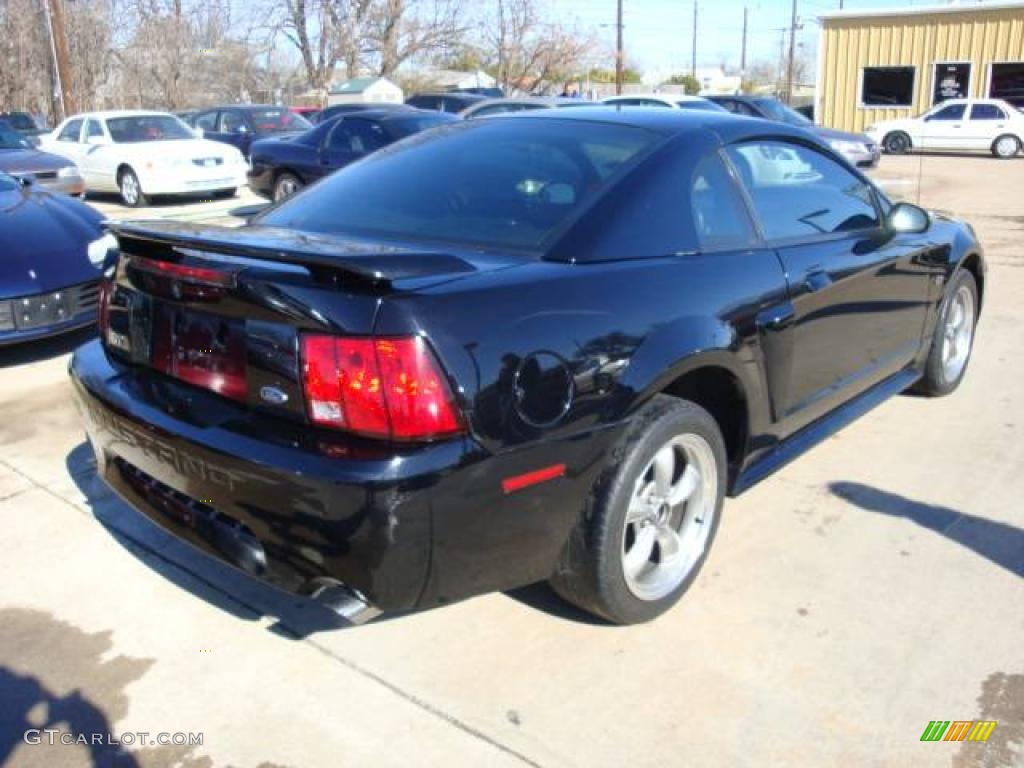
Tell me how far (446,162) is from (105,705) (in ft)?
6.59

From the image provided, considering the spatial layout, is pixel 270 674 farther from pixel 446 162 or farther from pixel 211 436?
pixel 446 162

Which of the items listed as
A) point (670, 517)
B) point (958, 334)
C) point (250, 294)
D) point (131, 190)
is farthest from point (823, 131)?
point (250, 294)

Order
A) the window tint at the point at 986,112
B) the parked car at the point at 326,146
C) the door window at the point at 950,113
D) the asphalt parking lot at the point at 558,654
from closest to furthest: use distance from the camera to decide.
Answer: the asphalt parking lot at the point at 558,654, the parked car at the point at 326,146, the window tint at the point at 986,112, the door window at the point at 950,113

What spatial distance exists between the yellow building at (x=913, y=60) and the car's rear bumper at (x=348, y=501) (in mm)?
29371

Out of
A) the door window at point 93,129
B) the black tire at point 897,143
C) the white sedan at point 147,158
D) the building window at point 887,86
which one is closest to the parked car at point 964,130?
the black tire at point 897,143

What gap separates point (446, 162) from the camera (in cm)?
326

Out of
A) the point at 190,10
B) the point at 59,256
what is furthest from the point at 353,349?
the point at 190,10

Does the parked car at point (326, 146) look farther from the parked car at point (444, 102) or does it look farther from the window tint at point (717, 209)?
the window tint at point (717, 209)

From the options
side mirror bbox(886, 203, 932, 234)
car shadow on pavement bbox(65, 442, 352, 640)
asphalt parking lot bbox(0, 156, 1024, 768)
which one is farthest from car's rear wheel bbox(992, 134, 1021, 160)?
car shadow on pavement bbox(65, 442, 352, 640)

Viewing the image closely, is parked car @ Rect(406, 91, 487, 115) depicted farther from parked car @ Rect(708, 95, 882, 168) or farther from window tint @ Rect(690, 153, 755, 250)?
window tint @ Rect(690, 153, 755, 250)

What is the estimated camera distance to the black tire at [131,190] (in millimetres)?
13508

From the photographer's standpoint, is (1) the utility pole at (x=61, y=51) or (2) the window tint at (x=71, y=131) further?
(1) the utility pole at (x=61, y=51)

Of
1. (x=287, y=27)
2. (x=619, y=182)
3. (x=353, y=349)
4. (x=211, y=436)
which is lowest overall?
(x=211, y=436)

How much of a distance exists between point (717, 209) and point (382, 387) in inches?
59.6
